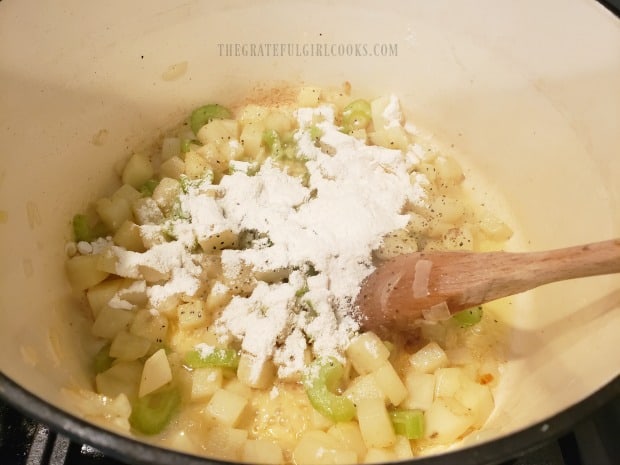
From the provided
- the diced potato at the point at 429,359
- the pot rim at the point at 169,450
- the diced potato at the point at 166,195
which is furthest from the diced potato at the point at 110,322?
the diced potato at the point at 429,359

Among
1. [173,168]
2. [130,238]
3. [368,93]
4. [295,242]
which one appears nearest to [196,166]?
[173,168]

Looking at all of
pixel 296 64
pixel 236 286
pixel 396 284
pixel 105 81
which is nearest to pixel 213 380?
pixel 236 286

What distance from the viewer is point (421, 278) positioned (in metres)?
1.42

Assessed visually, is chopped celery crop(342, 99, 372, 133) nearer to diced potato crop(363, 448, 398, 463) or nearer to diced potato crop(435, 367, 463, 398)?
diced potato crop(435, 367, 463, 398)

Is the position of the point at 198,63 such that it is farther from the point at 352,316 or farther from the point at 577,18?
the point at 577,18

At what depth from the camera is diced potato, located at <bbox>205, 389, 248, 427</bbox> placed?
1.41 meters

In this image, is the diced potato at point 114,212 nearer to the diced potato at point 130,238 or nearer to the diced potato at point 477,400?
the diced potato at point 130,238

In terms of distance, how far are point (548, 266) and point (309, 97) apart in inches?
44.7

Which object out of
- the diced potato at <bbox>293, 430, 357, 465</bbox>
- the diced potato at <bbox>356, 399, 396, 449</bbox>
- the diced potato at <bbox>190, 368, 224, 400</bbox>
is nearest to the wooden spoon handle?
the diced potato at <bbox>356, 399, 396, 449</bbox>

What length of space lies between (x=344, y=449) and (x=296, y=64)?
1.36 metres

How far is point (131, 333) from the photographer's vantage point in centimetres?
153

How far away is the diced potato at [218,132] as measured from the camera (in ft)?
6.42

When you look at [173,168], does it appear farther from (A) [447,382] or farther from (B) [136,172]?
(A) [447,382]

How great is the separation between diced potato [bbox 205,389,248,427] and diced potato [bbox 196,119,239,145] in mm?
894
